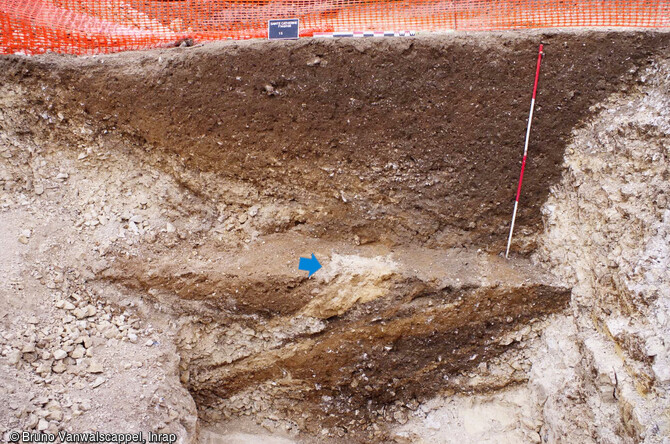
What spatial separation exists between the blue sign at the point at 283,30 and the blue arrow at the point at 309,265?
1.67 m

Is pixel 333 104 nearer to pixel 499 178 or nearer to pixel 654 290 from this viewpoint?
pixel 499 178

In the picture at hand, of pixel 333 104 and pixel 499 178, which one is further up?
pixel 333 104

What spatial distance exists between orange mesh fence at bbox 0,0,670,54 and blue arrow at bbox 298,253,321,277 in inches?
68.2

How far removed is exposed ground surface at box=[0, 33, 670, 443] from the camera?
3.82m

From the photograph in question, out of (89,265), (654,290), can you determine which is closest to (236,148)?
(89,265)

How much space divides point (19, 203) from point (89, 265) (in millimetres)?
768

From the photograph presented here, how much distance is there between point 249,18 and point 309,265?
228 cm

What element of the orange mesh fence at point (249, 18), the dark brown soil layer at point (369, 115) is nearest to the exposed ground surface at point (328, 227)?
the dark brown soil layer at point (369, 115)

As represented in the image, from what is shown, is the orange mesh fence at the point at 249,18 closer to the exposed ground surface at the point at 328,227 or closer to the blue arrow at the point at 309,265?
the exposed ground surface at the point at 328,227

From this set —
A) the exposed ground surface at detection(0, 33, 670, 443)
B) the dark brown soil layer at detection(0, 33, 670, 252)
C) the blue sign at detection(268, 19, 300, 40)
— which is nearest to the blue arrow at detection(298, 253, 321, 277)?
the exposed ground surface at detection(0, 33, 670, 443)

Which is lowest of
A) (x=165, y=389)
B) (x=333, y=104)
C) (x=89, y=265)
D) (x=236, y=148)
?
(x=165, y=389)

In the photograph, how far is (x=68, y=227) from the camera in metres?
4.18

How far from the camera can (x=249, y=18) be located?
475 cm

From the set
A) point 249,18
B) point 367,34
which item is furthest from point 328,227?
point 249,18
